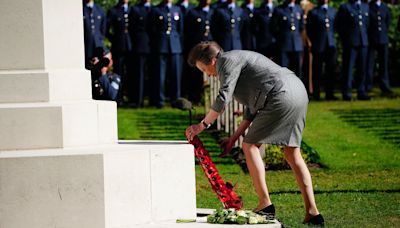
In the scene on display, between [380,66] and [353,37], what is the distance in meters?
1.17

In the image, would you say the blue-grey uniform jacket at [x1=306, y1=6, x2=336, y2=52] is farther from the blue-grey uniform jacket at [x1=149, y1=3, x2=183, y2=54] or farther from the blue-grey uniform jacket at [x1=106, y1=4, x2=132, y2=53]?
the blue-grey uniform jacket at [x1=106, y1=4, x2=132, y2=53]

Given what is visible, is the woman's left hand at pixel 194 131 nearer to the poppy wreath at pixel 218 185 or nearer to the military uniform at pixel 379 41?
the poppy wreath at pixel 218 185

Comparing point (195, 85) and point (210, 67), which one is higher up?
point (210, 67)

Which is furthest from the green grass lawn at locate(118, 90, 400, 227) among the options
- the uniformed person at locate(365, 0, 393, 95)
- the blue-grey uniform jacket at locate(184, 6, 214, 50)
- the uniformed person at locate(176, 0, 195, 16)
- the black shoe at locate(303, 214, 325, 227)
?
the uniformed person at locate(176, 0, 195, 16)

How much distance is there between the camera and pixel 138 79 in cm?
2741

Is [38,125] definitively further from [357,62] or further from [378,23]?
[357,62]

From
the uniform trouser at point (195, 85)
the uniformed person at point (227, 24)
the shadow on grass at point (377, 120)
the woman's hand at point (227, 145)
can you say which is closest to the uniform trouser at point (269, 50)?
the uniformed person at point (227, 24)

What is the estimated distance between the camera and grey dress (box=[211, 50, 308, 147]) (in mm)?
12172

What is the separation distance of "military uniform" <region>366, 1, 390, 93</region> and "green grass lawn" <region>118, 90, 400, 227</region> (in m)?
1.76

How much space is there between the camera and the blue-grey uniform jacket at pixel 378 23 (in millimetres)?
28703

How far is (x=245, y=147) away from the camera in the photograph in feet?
40.8

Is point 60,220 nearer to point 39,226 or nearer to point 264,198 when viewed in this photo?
point 39,226

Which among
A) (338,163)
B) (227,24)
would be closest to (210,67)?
(338,163)

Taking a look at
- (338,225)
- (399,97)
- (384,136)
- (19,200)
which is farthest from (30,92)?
(399,97)
